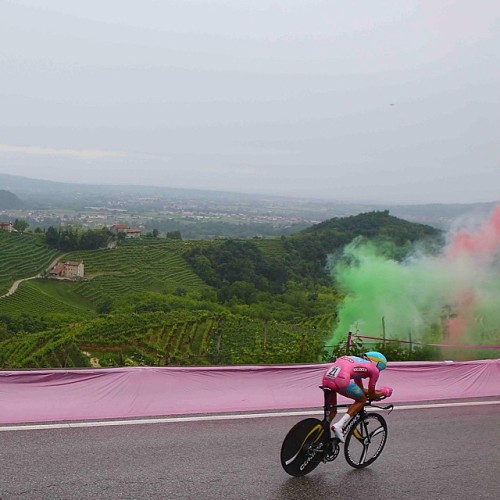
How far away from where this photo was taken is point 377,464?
779 cm

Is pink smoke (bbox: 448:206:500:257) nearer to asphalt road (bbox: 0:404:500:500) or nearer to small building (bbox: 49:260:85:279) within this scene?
asphalt road (bbox: 0:404:500:500)

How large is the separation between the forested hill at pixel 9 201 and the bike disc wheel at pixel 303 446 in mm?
131967

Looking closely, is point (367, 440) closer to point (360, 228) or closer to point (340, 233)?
point (340, 233)

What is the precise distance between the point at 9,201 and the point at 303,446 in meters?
143

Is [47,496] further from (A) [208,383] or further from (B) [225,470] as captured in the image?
(A) [208,383]

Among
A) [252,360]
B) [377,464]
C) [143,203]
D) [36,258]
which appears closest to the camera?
[377,464]

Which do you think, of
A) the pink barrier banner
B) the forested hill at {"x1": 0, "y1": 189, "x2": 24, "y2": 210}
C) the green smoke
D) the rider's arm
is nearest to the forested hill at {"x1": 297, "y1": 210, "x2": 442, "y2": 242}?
the forested hill at {"x1": 0, "y1": 189, "x2": 24, "y2": 210}

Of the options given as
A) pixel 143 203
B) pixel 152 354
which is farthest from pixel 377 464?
pixel 143 203

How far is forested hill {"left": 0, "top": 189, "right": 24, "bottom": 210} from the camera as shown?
134125mm

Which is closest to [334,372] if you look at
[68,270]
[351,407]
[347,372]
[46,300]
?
[347,372]

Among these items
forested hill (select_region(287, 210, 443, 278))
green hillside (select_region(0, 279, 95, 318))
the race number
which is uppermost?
the race number

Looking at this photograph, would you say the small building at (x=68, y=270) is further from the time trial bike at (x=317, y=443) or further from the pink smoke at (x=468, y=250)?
the time trial bike at (x=317, y=443)

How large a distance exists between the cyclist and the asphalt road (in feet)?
2.29

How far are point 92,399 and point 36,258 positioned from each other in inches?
3068
